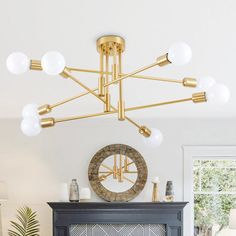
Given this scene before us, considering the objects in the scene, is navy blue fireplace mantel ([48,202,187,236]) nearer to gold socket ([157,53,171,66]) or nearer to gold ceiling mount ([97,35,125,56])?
gold ceiling mount ([97,35,125,56])

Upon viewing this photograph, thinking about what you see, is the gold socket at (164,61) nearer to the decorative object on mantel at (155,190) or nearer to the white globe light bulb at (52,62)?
the white globe light bulb at (52,62)

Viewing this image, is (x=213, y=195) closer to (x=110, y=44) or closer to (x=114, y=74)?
(x=110, y=44)

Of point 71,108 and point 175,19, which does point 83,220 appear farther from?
point 175,19

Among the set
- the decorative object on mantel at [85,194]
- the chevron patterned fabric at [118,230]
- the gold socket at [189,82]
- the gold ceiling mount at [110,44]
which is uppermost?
the gold ceiling mount at [110,44]

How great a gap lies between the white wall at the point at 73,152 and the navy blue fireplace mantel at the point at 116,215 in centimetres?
29

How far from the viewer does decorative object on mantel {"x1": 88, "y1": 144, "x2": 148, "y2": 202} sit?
526 centimetres

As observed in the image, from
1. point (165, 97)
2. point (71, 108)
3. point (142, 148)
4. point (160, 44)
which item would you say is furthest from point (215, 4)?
point (142, 148)

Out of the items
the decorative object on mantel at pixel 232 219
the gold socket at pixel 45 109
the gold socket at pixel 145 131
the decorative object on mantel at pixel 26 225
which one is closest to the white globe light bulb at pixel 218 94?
the gold socket at pixel 145 131

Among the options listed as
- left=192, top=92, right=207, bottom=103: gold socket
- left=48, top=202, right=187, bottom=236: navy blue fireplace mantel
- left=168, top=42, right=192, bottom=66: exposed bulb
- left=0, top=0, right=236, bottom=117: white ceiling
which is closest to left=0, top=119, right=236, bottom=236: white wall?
left=48, top=202, right=187, bottom=236: navy blue fireplace mantel

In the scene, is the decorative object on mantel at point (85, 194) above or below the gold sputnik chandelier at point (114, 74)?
below

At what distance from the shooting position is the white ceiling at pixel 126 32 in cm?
222

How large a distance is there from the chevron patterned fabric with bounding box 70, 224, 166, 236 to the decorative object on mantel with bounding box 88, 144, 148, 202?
326 mm

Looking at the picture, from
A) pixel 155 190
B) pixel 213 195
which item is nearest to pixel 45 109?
pixel 155 190

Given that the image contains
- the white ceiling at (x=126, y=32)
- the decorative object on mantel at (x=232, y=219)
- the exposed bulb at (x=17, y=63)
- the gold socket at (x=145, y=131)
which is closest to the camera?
the exposed bulb at (x=17, y=63)
